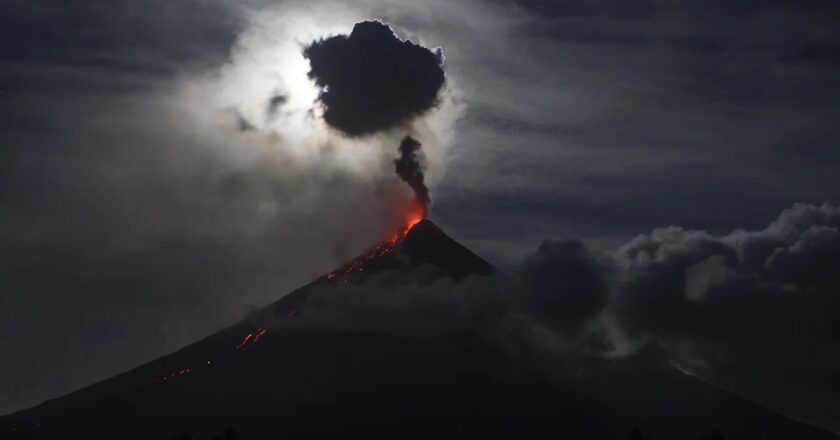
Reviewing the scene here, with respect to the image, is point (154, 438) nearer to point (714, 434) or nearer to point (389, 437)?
point (389, 437)

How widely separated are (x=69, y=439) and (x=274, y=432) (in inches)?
1347

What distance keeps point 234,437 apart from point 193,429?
3932 inches

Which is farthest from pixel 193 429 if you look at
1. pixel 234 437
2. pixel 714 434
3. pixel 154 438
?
pixel 714 434

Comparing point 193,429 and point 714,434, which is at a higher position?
point 193,429

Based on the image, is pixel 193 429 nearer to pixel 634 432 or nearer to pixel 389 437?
pixel 389 437

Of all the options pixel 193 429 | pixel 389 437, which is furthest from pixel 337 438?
pixel 193 429

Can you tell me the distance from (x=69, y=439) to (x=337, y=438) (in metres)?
44.9

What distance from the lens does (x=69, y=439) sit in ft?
655

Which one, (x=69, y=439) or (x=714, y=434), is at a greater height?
(x=69, y=439)

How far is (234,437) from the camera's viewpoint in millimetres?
103562

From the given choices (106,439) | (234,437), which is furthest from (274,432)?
(234,437)

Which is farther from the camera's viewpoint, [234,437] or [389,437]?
[389,437]

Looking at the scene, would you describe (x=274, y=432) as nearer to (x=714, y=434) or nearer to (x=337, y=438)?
(x=337, y=438)

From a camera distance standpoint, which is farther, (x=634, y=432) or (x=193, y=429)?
(x=193, y=429)
